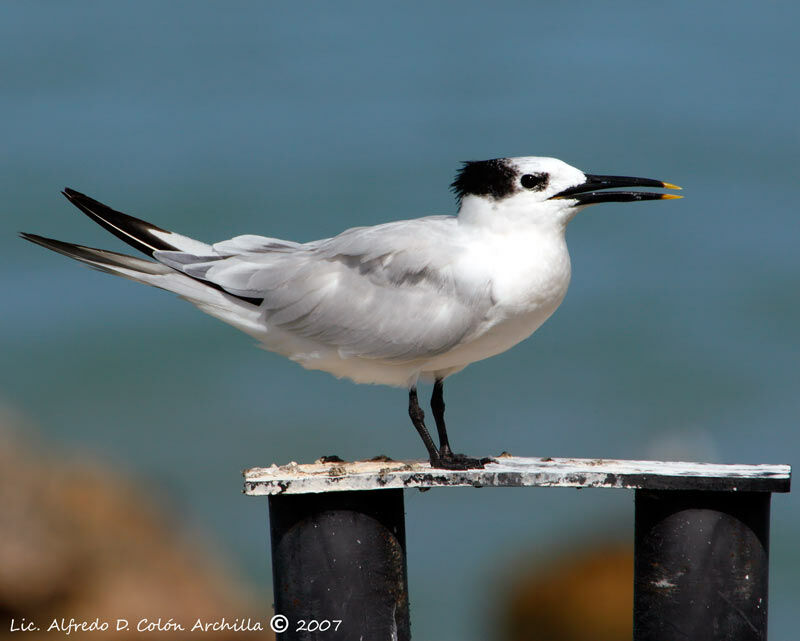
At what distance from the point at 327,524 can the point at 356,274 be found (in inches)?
47.8

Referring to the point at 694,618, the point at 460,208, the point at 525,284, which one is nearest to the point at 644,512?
the point at 694,618

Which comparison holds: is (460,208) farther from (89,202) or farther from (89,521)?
(89,521)

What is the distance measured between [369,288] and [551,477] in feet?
4.16

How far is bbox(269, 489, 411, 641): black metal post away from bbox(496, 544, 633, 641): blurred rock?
13.7 feet

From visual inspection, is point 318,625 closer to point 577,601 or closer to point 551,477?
point 551,477

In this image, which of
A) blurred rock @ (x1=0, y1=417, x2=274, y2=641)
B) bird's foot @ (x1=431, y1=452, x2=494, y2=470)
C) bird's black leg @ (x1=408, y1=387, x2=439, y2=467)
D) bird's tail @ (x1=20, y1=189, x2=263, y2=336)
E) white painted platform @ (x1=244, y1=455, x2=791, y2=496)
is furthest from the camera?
blurred rock @ (x1=0, y1=417, x2=274, y2=641)

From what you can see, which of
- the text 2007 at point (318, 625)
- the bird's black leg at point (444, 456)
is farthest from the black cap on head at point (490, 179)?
the text 2007 at point (318, 625)

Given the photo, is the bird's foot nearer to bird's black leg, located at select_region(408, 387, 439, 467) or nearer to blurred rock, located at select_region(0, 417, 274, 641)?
bird's black leg, located at select_region(408, 387, 439, 467)

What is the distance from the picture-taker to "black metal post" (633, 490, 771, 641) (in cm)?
425

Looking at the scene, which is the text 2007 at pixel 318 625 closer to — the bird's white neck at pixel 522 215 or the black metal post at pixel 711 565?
the black metal post at pixel 711 565

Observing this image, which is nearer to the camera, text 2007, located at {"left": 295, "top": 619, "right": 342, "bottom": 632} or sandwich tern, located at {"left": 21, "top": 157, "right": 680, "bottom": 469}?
text 2007, located at {"left": 295, "top": 619, "right": 342, "bottom": 632}

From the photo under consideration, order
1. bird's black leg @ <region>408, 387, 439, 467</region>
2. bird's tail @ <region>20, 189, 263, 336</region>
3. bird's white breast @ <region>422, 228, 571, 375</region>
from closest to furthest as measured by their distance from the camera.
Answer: bird's white breast @ <region>422, 228, 571, 375</region> → bird's black leg @ <region>408, 387, 439, 467</region> → bird's tail @ <region>20, 189, 263, 336</region>

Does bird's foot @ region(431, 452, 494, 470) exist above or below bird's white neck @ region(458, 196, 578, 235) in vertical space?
below

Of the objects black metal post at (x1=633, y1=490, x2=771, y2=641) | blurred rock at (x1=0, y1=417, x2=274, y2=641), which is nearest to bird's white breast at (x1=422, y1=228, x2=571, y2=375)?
black metal post at (x1=633, y1=490, x2=771, y2=641)
